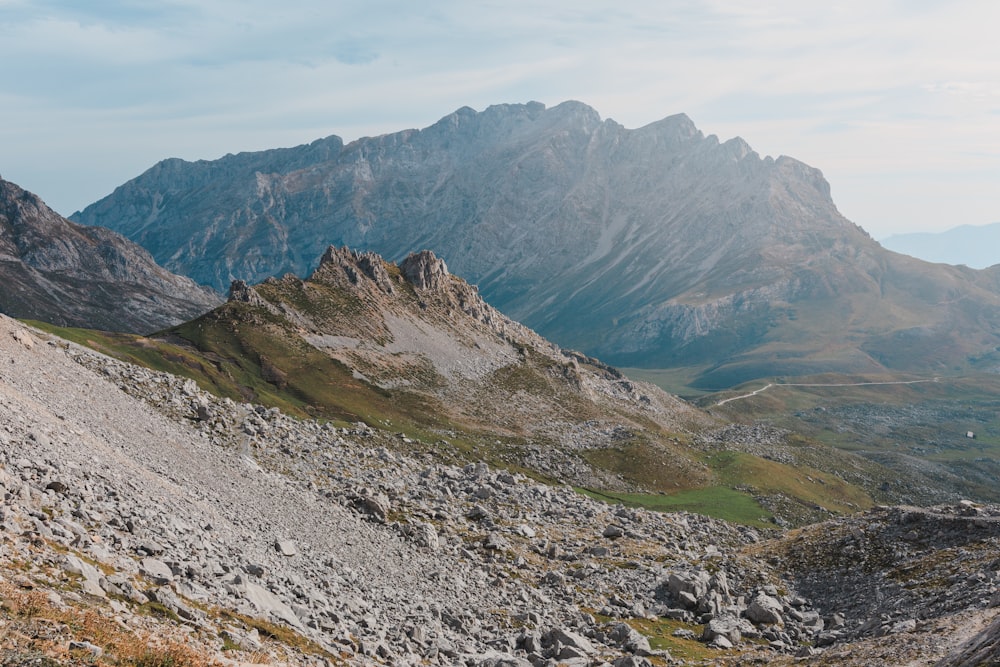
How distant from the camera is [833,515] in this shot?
13800 centimetres

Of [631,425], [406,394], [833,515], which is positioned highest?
[406,394]

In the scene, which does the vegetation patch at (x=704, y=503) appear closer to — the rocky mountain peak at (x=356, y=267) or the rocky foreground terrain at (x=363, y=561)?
the rocky foreground terrain at (x=363, y=561)

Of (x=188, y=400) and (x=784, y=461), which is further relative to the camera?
(x=784, y=461)

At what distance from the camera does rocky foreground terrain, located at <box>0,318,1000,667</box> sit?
3153 cm

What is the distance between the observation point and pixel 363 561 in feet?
179

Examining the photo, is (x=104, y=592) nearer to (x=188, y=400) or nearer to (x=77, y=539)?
(x=77, y=539)

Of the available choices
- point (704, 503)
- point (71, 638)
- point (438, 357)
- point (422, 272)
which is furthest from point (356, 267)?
point (71, 638)

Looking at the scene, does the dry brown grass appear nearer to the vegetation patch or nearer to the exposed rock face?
the vegetation patch

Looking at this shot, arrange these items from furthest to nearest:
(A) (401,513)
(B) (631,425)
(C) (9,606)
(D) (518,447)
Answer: (B) (631,425)
(D) (518,447)
(A) (401,513)
(C) (9,606)

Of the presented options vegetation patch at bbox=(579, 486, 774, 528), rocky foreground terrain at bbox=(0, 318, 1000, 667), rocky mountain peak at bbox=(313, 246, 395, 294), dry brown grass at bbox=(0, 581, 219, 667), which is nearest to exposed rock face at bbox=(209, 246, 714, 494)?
rocky mountain peak at bbox=(313, 246, 395, 294)

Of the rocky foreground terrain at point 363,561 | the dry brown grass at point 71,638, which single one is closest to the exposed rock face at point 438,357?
the rocky foreground terrain at point 363,561

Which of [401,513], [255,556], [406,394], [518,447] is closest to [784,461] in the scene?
[518,447]

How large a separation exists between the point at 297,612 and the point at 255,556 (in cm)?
651

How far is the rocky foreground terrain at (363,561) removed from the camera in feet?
103
